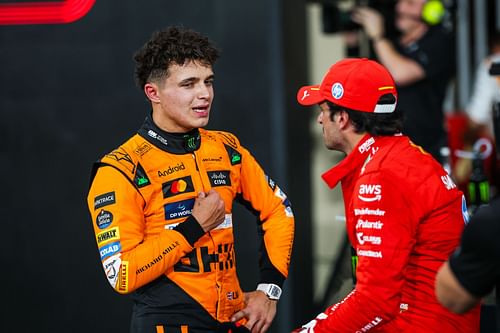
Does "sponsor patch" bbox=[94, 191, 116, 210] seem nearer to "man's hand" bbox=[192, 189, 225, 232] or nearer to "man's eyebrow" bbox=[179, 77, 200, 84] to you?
"man's hand" bbox=[192, 189, 225, 232]

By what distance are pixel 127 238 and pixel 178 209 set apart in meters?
0.23

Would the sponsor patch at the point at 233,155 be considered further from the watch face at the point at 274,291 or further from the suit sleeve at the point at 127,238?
the watch face at the point at 274,291

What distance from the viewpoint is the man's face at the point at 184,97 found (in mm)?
3225

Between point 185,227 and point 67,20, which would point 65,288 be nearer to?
point 67,20

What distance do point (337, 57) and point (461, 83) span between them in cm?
244

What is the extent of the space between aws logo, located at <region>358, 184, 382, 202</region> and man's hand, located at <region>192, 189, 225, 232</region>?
49cm

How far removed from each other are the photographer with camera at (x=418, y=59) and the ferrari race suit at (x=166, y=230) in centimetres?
252

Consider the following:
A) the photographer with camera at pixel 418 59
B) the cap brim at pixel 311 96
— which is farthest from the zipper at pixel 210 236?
the photographer with camera at pixel 418 59

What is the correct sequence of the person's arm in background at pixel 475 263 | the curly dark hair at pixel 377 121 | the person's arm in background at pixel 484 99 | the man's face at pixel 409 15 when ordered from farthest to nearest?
the person's arm in background at pixel 484 99 → the man's face at pixel 409 15 → the curly dark hair at pixel 377 121 → the person's arm in background at pixel 475 263

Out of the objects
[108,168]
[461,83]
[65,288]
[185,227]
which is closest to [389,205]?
[185,227]

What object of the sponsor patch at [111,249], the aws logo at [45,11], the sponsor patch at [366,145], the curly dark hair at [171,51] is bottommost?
the sponsor patch at [111,249]

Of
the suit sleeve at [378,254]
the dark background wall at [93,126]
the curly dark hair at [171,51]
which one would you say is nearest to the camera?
the suit sleeve at [378,254]

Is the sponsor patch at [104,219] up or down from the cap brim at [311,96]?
down

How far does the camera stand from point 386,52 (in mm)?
5711
